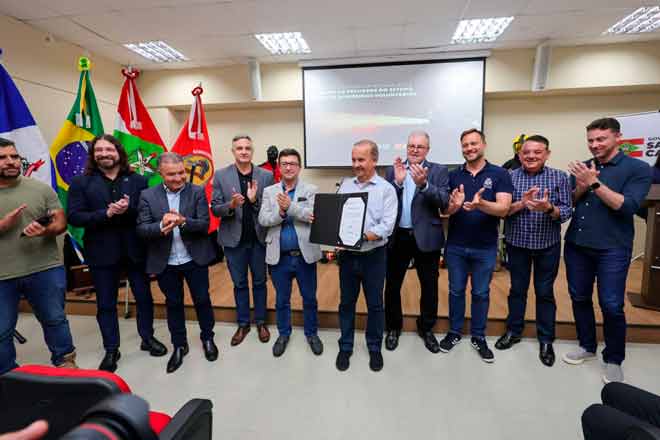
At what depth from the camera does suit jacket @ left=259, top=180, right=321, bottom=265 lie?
7.80ft

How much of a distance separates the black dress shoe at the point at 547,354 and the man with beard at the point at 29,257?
352 centimetres

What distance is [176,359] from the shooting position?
2.44 meters

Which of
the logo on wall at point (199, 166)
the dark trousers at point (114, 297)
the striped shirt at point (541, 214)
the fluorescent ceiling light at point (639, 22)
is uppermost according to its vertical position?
the fluorescent ceiling light at point (639, 22)

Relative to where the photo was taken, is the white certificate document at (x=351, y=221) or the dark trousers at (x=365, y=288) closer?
the white certificate document at (x=351, y=221)

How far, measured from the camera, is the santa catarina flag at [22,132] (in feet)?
8.86

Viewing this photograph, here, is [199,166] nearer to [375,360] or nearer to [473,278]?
[375,360]

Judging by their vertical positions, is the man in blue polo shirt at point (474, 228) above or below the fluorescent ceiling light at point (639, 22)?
below

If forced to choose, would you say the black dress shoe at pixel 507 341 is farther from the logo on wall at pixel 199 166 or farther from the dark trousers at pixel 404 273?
the logo on wall at pixel 199 166

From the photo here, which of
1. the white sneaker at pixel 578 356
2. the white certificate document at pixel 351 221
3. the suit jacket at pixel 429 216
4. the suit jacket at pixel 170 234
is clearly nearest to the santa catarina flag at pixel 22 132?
the suit jacket at pixel 170 234

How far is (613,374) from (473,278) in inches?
43.2


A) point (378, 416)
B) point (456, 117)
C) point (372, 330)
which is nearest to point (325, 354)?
point (372, 330)

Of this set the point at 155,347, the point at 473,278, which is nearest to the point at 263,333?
the point at 155,347

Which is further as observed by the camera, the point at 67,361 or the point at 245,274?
the point at 245,274

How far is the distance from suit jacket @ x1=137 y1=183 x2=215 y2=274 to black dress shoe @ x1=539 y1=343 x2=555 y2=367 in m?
2.69
